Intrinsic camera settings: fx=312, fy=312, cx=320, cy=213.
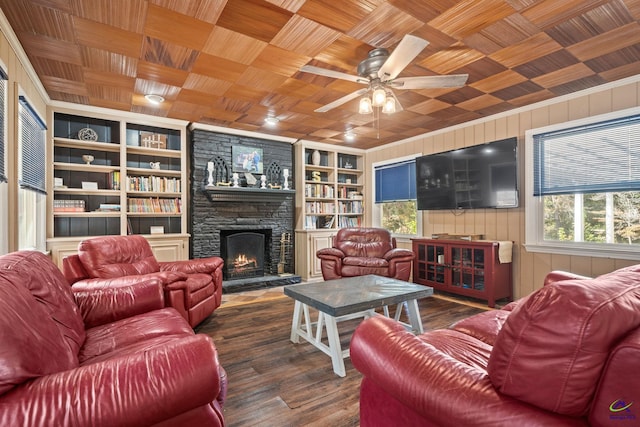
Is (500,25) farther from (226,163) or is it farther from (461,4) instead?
(226,163)

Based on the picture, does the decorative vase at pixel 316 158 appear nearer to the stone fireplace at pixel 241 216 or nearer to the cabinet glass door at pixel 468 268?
the stone fireplace at pixel 241 216

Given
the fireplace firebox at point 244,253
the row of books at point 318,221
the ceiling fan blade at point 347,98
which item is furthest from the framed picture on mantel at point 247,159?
the ceiling fan blade at point 347,98

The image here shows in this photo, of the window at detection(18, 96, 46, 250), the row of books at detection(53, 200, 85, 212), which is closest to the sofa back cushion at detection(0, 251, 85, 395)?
the window at detection(18, 96, 46, 250)

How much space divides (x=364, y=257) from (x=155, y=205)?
306cm

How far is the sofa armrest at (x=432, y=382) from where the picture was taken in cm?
83

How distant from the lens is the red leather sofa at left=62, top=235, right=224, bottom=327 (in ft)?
8.12

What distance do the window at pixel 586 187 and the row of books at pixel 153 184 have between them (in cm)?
474

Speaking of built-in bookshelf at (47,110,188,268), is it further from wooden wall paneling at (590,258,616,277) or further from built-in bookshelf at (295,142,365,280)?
wooden wall paneling at (590,258,616,277)

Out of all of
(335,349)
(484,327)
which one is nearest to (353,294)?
(335,349)

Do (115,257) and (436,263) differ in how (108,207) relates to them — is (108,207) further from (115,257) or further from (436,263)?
(436,263)

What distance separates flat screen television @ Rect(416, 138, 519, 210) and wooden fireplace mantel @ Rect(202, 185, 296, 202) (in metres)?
2.21

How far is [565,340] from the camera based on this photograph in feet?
2.56

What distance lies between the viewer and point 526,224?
12.6 ft

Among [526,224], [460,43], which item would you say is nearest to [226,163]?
[460,43]
